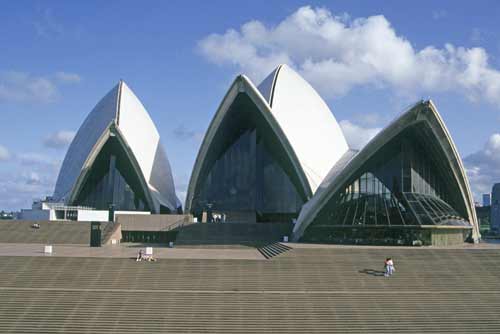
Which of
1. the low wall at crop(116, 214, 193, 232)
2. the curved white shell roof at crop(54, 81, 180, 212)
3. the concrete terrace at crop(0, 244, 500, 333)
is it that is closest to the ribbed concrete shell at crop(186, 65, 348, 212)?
the low wall at crop(116, 214, 193, 232)

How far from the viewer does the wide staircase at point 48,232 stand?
3033 centimetres

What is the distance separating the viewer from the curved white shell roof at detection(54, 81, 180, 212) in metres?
38.4

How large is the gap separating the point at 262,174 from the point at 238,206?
2.99 metres

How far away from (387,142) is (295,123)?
32.5 feet

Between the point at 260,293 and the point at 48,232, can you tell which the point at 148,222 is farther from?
the point at 260,293

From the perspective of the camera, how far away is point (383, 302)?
1588 cm

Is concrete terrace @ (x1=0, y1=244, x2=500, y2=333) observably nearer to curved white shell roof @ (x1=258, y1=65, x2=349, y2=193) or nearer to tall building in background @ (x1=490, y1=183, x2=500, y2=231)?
curved white shell roof @ (x1=258, y1=65, x2=349, y2=193)

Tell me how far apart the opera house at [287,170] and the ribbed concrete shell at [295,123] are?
89 mm

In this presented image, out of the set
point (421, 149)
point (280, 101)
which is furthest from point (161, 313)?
point (280, 101)

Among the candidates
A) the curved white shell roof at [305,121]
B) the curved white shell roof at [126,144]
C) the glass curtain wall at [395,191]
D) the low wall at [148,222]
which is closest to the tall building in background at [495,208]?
the curved white shell roof at [305,121]

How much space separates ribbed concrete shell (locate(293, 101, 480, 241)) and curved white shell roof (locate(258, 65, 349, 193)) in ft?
14.7

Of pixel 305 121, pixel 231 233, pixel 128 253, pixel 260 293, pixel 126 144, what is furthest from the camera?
pixel 126 144

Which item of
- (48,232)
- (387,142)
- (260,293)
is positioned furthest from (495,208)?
(260,293)

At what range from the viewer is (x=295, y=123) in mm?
35250
